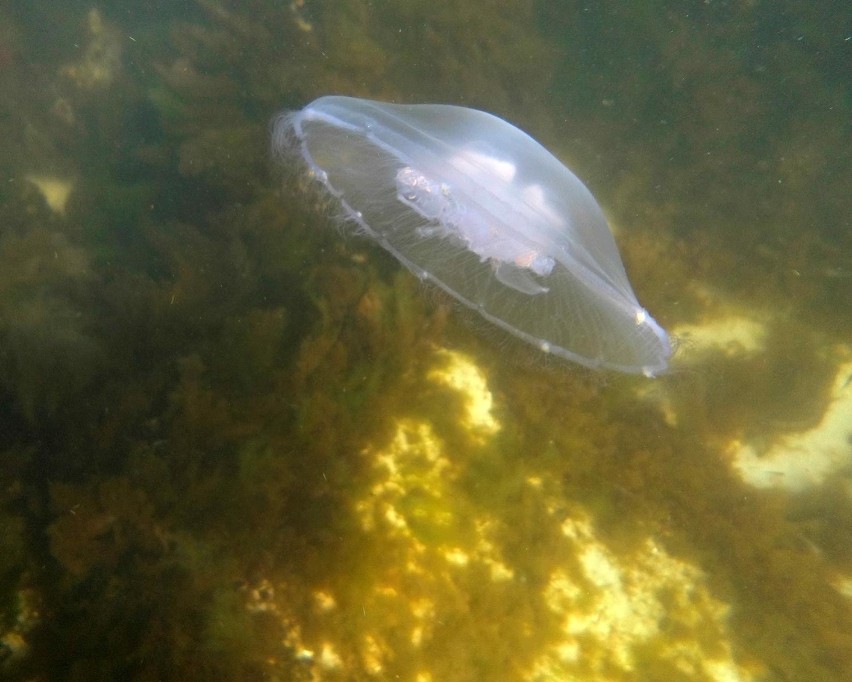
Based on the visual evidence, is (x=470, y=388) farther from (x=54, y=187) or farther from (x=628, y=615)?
(x=54, y=187)

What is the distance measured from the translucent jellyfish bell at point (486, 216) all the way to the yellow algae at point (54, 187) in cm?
518

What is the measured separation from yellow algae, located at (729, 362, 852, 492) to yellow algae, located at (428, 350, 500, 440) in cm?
260

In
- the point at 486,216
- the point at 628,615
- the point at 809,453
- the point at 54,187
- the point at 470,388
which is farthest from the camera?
the point at 54,187

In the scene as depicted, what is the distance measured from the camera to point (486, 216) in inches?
143

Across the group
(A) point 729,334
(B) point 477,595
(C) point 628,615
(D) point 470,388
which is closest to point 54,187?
(D) point 470,388

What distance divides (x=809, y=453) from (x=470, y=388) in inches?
163

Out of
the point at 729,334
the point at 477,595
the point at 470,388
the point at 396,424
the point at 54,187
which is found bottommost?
the point at 54,187

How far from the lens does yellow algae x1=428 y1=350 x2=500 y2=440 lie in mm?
4207

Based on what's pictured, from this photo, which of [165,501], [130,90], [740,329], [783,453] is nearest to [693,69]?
[740,329]

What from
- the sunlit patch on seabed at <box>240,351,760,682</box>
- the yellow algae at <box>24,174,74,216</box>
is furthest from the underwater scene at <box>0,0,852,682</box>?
the yellow algae at <box>24,174,74,216</box>

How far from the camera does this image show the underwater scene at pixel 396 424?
3.44m

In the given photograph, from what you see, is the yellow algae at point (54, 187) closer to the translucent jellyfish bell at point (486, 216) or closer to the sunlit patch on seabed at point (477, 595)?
the translucent jellyfish bell at point (486, 216)

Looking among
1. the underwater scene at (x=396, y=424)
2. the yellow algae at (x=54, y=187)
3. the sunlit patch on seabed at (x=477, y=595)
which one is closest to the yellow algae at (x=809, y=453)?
the underwater scene at (x=396, y=424)

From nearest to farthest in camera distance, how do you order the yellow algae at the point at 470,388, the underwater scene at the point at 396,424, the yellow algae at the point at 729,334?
the underwater scene at the point at 396,424 < the yellow algae at the point at 470,388 < the yellow algae at the point at 729,334
